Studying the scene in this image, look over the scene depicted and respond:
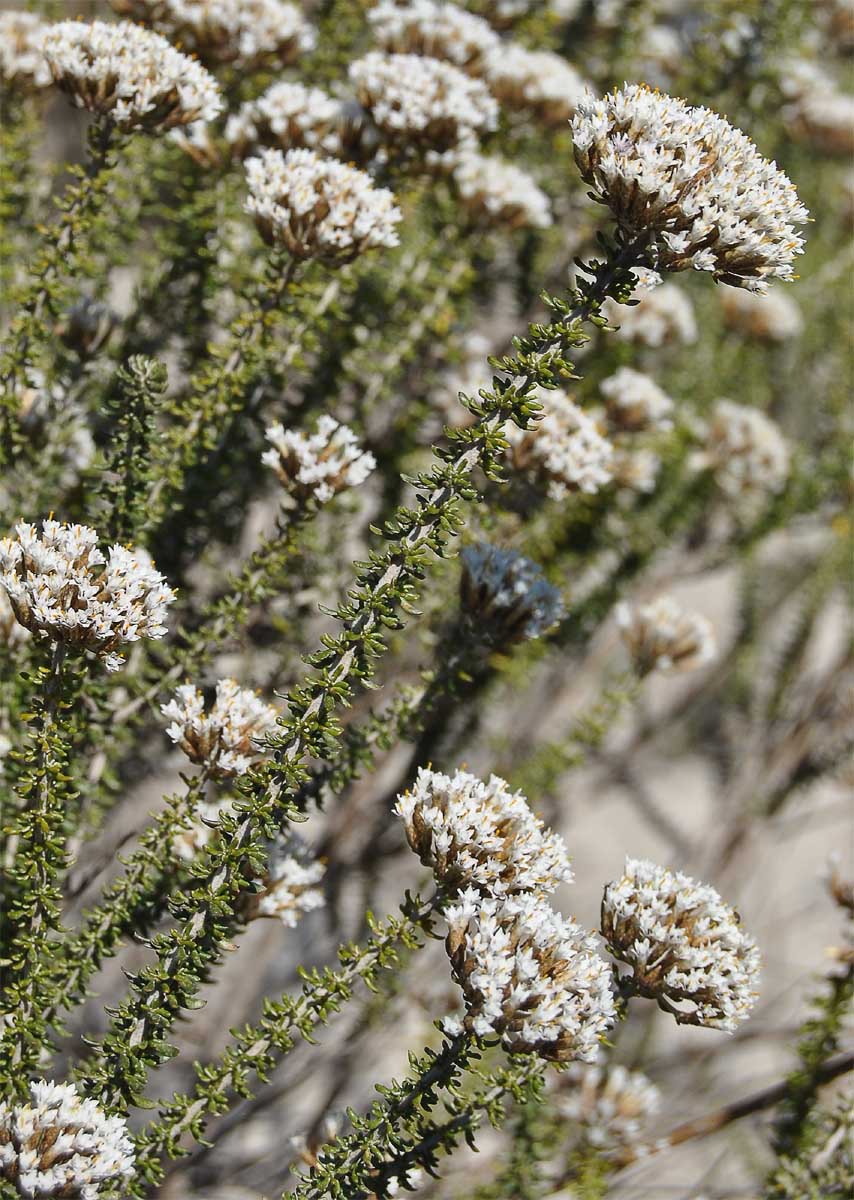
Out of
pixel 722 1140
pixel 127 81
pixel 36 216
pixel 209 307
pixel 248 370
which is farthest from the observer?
pixel 722 1140

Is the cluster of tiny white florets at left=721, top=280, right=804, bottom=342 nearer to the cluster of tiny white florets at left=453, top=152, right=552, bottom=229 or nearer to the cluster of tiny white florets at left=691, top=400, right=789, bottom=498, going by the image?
the cluster of tiny white florets at left=691, top=400, right=789, bottom=498

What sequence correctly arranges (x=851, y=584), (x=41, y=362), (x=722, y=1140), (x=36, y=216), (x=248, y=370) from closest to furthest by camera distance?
(x=248, y=370), (x=41, y=362), (x=36, y=216), (x=722, y=1140), (x=851, y=584)

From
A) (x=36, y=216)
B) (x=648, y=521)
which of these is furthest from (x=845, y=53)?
(x=36, y=216)

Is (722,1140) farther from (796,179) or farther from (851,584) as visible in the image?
(796,179)

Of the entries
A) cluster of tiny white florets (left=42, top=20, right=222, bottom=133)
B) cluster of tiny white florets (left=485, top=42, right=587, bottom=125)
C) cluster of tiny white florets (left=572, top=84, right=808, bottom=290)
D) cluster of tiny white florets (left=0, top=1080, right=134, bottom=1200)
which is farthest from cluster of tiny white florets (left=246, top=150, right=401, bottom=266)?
cluster of tiny white florets (left=0, top=1080, right=134, bottom=1200)

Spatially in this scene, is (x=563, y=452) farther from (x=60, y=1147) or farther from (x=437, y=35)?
(x=60, y=1147)

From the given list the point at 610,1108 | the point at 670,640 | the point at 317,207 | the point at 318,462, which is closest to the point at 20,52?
the point at 317,207

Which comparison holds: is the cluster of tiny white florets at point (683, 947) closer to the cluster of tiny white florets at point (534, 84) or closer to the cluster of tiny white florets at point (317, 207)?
the cluster of tiny white florets at point (317, 207)
